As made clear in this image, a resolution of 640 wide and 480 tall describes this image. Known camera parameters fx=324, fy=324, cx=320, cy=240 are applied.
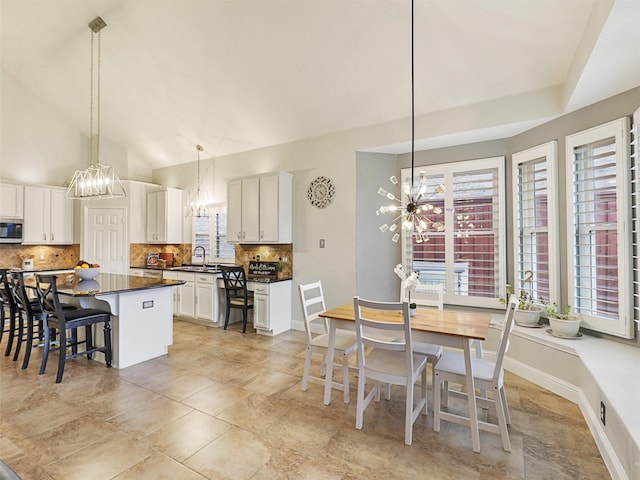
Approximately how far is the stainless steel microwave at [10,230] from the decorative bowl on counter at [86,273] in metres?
2.83

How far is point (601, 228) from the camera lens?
307cm

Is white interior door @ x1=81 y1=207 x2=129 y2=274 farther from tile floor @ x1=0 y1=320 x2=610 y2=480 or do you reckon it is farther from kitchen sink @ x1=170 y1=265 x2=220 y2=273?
tile floor @ x1=0 y1=320 x2=610 y2=480

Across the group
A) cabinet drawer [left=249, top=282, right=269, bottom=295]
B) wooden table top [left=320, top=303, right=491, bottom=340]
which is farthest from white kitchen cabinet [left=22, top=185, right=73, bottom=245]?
wooden table top [left=320, top=303, right=491, bottom=340]

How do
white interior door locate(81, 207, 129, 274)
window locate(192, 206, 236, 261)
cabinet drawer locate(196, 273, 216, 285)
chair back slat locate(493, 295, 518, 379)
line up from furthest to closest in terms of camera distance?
white interior door locate(81, 207, 129, 274) → window locate(192, 206, 236, 261) → cabinet drawer locate(196, 273, 216, 285) → chair back slat locate(493, 295, 518, 379)

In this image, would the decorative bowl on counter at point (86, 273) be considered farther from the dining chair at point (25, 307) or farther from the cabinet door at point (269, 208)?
the cabinet door at point (269, 208)

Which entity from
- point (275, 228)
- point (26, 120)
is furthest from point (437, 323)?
point (26, 120)

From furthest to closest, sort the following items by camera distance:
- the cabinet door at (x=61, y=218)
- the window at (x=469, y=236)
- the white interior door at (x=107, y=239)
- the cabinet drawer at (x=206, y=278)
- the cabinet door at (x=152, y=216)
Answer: the cabinet door at (x=152, y=216) < the white interior door at (x=107, y=239) < the cabinet door at (x=61, y=218) < the cabinet drawer at (x=206, y=278) < the window at (x=469, y=236)

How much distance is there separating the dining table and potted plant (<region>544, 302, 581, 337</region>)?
1010 mm

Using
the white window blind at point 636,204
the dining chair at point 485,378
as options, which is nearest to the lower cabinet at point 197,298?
the dining chair at point 485,378

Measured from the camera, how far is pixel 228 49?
4.00 meters

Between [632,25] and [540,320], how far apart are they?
289 centimetres

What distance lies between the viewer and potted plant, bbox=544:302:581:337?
3.13 meters

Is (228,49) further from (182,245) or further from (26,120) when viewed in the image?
(26,120)

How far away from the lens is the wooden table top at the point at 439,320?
2350 mm
